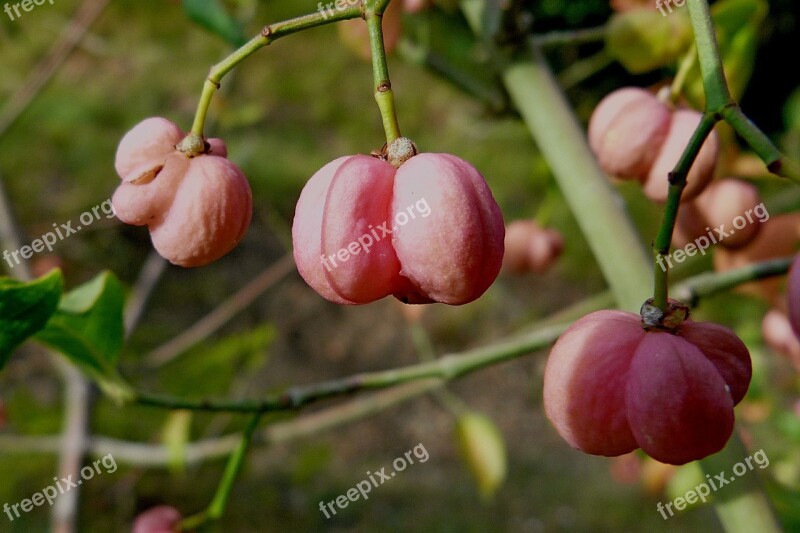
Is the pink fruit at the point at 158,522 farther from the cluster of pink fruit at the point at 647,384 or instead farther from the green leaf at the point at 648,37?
the green leaf at the point at 648,37

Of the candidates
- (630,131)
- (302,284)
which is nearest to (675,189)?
(630,131)

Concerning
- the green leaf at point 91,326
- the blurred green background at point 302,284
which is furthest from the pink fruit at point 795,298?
the blurred green background at point 302,284

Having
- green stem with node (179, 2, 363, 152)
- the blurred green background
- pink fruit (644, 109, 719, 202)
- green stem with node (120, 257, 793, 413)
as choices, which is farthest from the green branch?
the blurred green background

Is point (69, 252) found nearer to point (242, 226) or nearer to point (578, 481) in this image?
point (578, 481)

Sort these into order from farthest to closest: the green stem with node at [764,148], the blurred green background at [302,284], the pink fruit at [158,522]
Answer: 1. the blurred green background at [302,284]
2. the pink fruit at [158,522]
3. the green stem with node at [764,148]

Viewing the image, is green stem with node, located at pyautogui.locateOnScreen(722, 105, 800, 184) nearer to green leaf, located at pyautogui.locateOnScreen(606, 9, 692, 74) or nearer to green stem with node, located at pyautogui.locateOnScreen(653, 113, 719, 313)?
green stem with node, located at pyautogui.locateOnScreen(653, 113, 719, 313)

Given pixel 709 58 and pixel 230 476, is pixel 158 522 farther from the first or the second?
pixel 709 58
